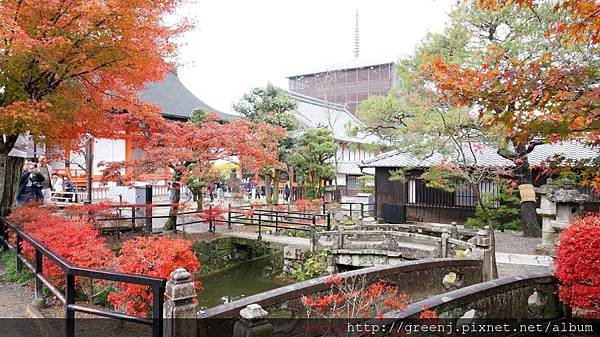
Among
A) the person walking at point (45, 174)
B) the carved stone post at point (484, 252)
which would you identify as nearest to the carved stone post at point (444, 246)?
the carved stone post at point (484, 252)

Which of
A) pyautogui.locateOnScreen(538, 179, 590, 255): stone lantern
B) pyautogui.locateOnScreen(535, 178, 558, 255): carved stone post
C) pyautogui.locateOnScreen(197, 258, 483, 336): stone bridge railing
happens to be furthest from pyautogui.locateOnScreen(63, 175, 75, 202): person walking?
pyautogui.locateOnScreen(538, 179, 590, 255): stone lantern

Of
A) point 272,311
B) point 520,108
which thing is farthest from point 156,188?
point 520,108

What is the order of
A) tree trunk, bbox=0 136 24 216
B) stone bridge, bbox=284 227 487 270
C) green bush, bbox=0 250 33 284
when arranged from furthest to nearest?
1. stone bridge, bbox=284 227 487 270
2. tree trunk, bbox=0 136 24 216
3. green bush, bbox=0 250 33 284

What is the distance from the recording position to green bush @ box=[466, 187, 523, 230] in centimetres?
1711

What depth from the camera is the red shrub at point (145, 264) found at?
5.66 metres

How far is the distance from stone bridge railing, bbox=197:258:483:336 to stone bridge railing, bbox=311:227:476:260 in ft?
9.68

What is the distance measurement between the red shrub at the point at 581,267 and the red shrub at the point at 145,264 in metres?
5.14

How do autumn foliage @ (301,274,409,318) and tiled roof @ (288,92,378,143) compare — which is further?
tiled roof @ (288,92,378,143)

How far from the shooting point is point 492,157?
1888 cm

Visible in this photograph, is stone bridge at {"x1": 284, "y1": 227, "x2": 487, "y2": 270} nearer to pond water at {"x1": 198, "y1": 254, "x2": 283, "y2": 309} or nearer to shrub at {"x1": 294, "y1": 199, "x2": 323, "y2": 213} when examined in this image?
pond water at {"x1": 198, "y1": 254, "x2": 283, "y2": 309}

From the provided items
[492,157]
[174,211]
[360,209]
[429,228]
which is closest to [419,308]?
[429,228]

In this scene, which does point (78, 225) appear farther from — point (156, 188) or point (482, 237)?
point (156, 188)

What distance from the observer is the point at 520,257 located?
474 inches

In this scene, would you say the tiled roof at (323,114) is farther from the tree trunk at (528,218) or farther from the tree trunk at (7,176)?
the tree trunk at (7,176)
